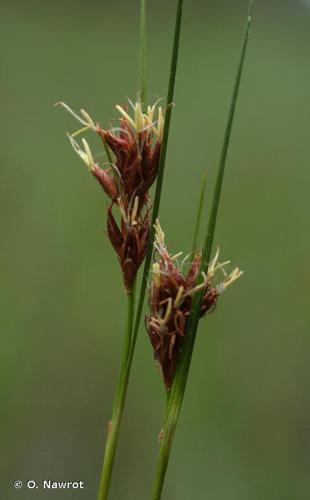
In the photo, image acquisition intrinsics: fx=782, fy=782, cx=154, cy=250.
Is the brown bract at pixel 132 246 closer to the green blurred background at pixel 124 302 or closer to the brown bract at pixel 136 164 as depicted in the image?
the brown bract at pixel 136 164

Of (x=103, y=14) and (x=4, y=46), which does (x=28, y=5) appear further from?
(x=4, y=46)

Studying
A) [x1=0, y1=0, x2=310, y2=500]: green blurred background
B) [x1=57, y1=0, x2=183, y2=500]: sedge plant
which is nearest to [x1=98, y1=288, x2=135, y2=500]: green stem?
[x1=57, y1=0, x2=183, y2=500]: sedge plant

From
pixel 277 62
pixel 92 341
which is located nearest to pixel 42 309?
pixel 92 341

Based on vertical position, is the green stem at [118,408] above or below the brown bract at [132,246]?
below

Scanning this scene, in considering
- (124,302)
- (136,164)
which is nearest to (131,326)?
(136,164)

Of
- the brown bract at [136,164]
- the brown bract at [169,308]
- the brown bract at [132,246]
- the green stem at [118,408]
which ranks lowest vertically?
the green stem at [118,408]

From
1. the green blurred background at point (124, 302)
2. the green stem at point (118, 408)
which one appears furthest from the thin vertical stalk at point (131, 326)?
the green blurred background at point (124, 302)

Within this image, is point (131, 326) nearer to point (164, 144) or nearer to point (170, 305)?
point (170, 305)
